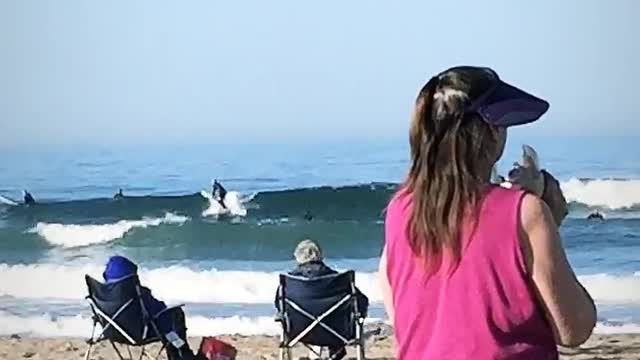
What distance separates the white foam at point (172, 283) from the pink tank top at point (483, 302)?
6.26 metres

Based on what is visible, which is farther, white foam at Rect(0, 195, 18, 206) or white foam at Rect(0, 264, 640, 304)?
white foam at Rect(0, 195, 18, 206)

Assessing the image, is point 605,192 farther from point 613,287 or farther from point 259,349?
point 259,349

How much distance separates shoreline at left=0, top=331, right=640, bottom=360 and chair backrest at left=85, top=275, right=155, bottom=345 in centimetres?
98

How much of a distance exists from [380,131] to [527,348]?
809 cm

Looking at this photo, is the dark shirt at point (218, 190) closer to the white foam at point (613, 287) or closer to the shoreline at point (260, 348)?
the white foam at point (613, 287)

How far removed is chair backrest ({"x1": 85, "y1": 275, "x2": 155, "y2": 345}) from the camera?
15.9ft

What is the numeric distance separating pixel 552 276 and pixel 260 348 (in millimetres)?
4737

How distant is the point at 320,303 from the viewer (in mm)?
4879

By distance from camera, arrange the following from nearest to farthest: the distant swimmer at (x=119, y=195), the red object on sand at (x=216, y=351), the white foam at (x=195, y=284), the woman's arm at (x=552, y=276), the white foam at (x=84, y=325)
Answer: the woman's arm at (x=552, y=276)
the red object on sand at (x=216, y=351)
the white foam at (x=84, y=325)
the white foam at (x=195, y=284)
the distant swimmer at (x=119, y=195)

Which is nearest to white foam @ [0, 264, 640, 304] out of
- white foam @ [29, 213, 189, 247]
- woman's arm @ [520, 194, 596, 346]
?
white foam @ [29, 213, 189, 247]

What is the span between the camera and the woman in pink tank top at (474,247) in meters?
1.47

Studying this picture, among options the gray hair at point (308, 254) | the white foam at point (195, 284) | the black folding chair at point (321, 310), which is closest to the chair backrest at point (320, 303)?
the black folding chair at point (321, 310)

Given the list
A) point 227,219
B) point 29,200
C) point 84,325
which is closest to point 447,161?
point 84,325

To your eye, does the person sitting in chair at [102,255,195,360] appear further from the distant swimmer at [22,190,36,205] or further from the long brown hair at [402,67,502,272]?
the distant swimmer at [22,190,36,205]
